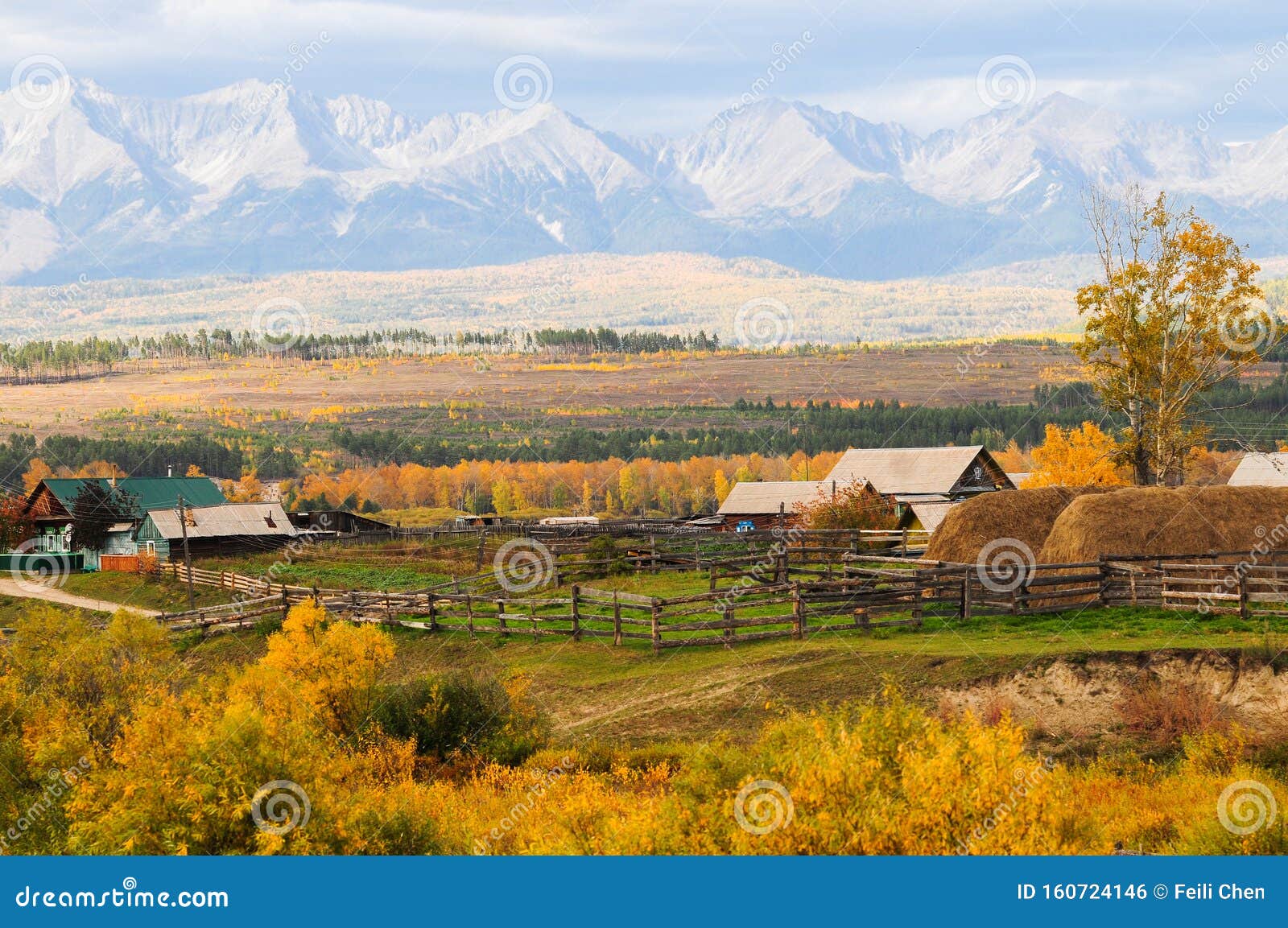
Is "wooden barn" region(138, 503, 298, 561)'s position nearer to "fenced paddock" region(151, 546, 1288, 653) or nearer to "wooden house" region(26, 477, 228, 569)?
"wooden house" region(26, 477, 228, 569)

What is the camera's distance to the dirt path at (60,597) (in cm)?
5159

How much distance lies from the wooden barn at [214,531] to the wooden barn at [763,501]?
26.5m

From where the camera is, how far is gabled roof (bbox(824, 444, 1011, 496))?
189ft

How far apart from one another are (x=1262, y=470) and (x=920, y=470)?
17170mm

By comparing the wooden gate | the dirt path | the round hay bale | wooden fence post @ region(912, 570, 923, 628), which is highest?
the round hay bale

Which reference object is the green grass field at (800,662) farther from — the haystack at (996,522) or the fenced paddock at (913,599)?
the haystack at (996,522)

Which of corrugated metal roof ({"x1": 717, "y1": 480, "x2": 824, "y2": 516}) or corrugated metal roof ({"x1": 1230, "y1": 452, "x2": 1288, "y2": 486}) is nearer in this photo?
corrugated metal roof ({"x1": 1230, "y1": 452, "x2": 1288, "y2": 486})

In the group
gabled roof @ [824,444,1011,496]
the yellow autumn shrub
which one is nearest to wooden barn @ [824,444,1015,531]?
gabled roof @ [824,444,1011,496]

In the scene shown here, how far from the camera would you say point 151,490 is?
78500 mm

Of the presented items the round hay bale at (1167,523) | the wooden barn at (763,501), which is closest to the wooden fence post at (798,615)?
the round hay bale at (1167,523)

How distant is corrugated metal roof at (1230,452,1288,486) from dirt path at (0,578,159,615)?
4121 cm

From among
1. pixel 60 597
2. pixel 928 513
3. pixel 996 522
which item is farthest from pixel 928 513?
pixel 60 597

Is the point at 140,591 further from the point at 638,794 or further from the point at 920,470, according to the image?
the point at 638,794

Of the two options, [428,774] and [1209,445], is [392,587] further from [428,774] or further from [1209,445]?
[1209,445]
